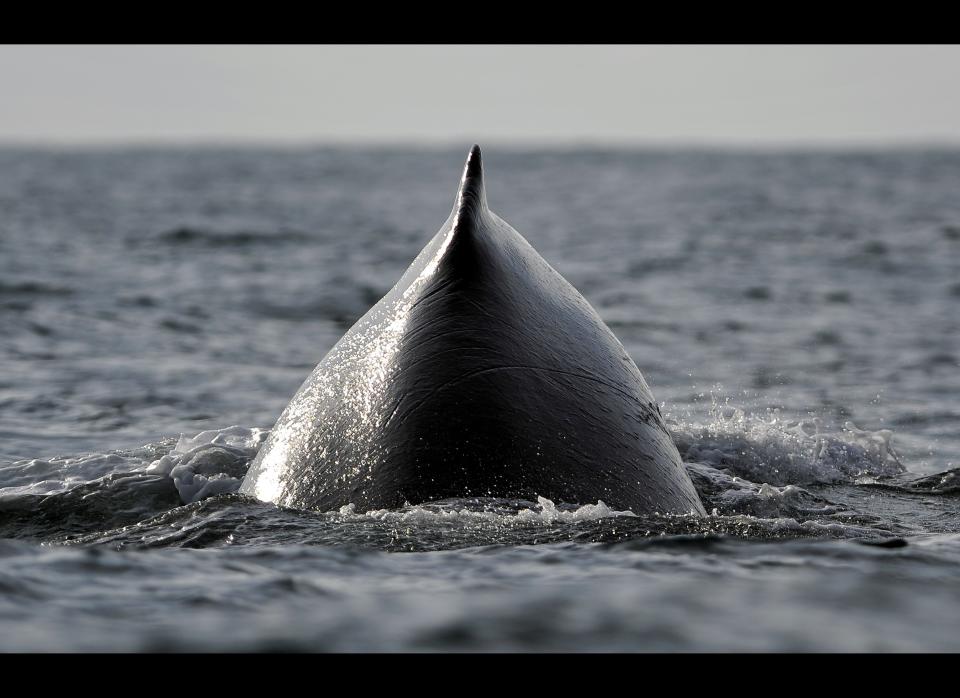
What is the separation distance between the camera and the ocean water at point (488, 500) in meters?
3.96

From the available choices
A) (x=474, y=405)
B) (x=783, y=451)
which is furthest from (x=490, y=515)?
(x=783, y=451)

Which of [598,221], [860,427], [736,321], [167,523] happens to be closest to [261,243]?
[598,221]

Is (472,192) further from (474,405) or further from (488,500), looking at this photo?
(488,500)

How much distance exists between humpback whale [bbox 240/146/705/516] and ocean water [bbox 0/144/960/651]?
0.15 meters

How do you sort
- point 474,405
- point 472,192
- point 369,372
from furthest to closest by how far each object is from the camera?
point 472,192 → point 369,372 → point 474,405

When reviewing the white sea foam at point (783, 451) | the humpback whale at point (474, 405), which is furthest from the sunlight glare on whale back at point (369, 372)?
the white sea foam at point (783, 451)

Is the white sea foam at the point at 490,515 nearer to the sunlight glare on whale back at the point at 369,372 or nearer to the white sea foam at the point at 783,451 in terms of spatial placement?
the sunlight glare on whale back at the point at 369,372

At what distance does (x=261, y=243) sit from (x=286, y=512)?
23048 millimetres

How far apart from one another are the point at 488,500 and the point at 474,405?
415mm

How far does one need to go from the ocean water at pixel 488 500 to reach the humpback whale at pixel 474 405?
0.15 metres

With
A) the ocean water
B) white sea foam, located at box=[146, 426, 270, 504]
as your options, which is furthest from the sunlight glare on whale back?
white sea foam, located at box=[146, 426, 270, 504]

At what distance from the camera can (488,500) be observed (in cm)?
480

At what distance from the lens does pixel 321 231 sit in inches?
1271

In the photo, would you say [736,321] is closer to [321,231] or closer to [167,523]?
[167,523]
